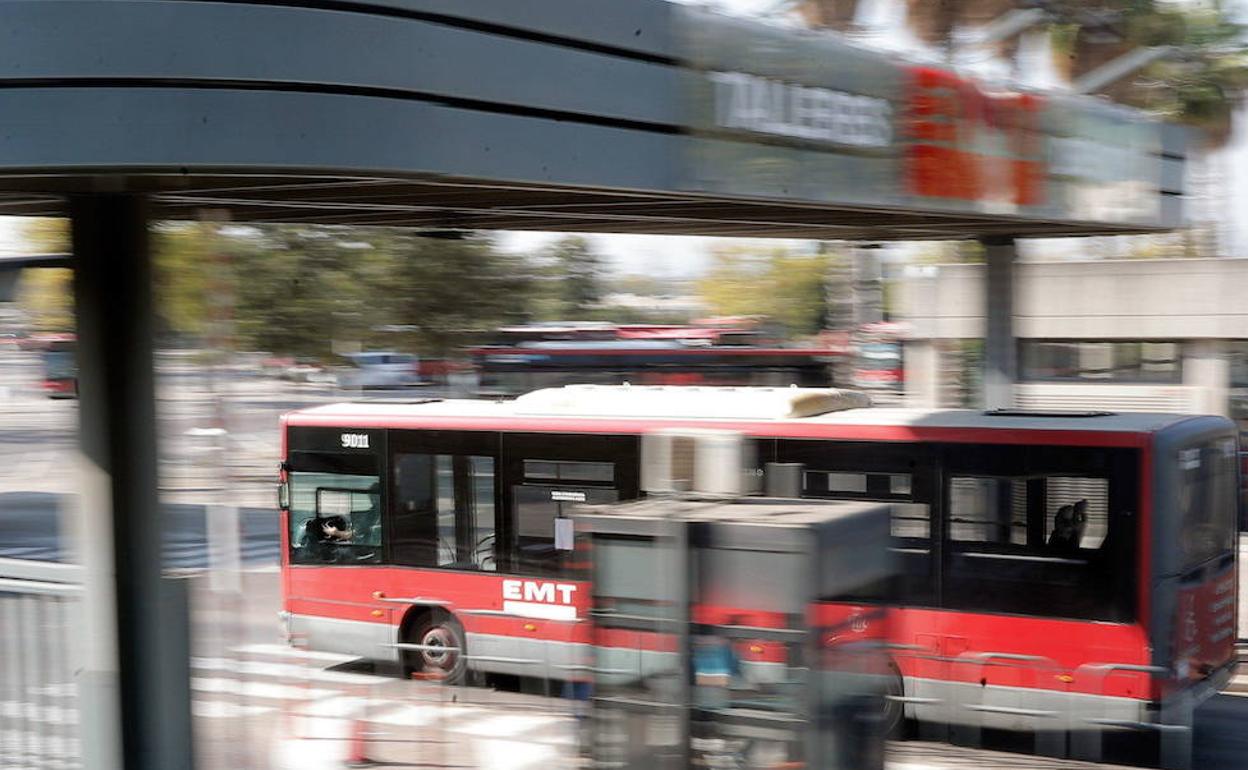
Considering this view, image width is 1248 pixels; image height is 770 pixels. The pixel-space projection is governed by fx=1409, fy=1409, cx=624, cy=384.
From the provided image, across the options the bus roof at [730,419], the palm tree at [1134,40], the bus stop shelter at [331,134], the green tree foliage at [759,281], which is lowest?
the bus roof at [730,419]

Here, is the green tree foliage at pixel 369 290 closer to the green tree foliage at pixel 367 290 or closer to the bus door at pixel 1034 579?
the green tree foliage at pixel 367 290

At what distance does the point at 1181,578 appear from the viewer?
10789mm

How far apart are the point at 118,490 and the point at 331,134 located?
187cm

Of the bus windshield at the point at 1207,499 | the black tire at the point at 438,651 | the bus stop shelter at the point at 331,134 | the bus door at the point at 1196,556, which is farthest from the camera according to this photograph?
the black tire at the point at 438,651

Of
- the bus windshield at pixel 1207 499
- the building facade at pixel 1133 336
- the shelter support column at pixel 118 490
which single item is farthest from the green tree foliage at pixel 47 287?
the building facade at pixel 1133 336

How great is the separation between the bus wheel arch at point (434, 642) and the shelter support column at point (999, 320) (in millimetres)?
5750

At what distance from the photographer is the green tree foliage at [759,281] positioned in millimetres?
53781

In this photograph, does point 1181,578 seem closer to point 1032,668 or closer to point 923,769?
point 1032,668

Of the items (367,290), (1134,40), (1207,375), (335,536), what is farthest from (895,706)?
(1134,40)

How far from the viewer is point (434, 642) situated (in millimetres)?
13656

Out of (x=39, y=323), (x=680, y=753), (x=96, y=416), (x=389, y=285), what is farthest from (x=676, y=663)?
(x=389, y=285)

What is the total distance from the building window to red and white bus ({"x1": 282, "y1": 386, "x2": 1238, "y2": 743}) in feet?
31.4

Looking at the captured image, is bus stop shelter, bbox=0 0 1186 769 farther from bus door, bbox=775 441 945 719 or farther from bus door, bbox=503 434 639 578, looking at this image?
bus door, bbox=503 434 639 578

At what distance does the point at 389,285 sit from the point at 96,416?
66.8 ft
